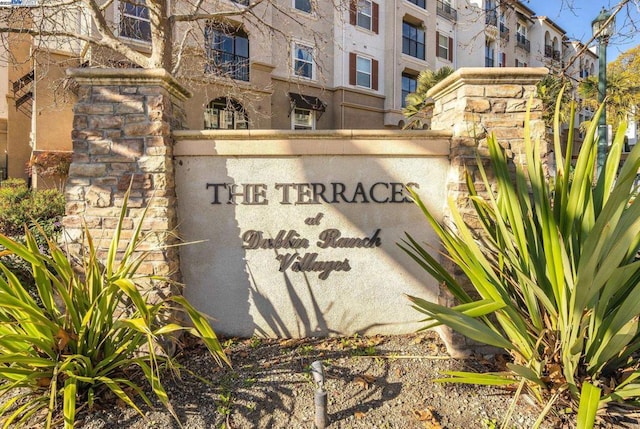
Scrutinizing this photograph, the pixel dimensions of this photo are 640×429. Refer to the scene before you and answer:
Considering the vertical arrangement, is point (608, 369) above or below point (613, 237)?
below

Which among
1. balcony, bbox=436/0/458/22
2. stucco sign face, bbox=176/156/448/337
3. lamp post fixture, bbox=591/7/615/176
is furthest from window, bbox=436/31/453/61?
stucco sign face, bbox=176/156/448/337

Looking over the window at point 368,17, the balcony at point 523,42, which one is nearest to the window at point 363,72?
the window at point 368,17

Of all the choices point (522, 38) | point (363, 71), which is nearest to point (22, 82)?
point (363, 71)

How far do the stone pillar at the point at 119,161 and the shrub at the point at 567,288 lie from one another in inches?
105

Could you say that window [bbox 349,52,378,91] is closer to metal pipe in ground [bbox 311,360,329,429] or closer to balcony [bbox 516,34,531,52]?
balcony [bbox 516,34,531,52]

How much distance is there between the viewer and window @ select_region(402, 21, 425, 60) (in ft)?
68.6

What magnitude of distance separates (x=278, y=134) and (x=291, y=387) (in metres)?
2.41

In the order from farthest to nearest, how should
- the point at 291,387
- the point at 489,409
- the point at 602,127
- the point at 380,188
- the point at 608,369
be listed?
the point at 602,127 → the point at 380,188 → the point at 291,387 → the point at 489,409 → the point at 608,369

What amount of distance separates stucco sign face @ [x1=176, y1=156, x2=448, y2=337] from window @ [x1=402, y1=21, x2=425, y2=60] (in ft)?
63.2

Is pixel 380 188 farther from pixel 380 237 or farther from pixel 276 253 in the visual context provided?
pixel 276 253

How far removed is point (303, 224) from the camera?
4035 mm

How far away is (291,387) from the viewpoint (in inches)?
123

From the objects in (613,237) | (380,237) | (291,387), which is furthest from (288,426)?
(613,237)

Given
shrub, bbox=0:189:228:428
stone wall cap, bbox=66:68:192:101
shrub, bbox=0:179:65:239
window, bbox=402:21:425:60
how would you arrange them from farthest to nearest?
window, bbox=402:21:425:60 < shrub, bbox=0:179:65:239 < stone wall cap, bbox=66:68:192:101 < shrub, bbox=0:189:228:428
